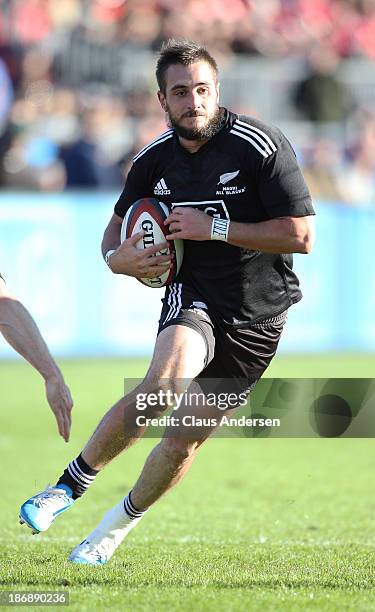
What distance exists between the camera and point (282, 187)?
5430 mm

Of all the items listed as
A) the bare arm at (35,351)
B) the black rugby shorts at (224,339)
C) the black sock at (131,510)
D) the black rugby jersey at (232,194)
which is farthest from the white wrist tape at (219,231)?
the black sock at (131,510)

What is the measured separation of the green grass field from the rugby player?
436mm

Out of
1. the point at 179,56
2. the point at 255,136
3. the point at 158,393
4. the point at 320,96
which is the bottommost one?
the point at 320,96

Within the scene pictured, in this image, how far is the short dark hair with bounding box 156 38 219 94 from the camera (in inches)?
219

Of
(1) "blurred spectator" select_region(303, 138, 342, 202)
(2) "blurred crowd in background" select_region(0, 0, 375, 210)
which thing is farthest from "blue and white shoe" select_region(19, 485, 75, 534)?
(1) "blurred spectator" select_region(303, 138, 342, 202)

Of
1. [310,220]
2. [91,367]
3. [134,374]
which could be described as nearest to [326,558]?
[310,220]

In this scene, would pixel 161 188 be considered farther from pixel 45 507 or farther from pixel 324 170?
pixel 324 170

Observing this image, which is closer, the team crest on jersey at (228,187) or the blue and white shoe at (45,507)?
the blue and white shoe at (45,507)

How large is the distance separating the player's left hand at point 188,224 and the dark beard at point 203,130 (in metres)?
0.38

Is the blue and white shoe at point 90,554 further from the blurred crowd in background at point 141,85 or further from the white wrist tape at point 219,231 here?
the blurred crowd in background at point 141,85

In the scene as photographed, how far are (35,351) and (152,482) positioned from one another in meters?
0.89

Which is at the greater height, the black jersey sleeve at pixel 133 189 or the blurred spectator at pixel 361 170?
the black jersey sleeve at pixel 133 189

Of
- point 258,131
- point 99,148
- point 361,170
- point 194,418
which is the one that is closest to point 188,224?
point 258,131

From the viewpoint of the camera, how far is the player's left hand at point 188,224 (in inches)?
216
